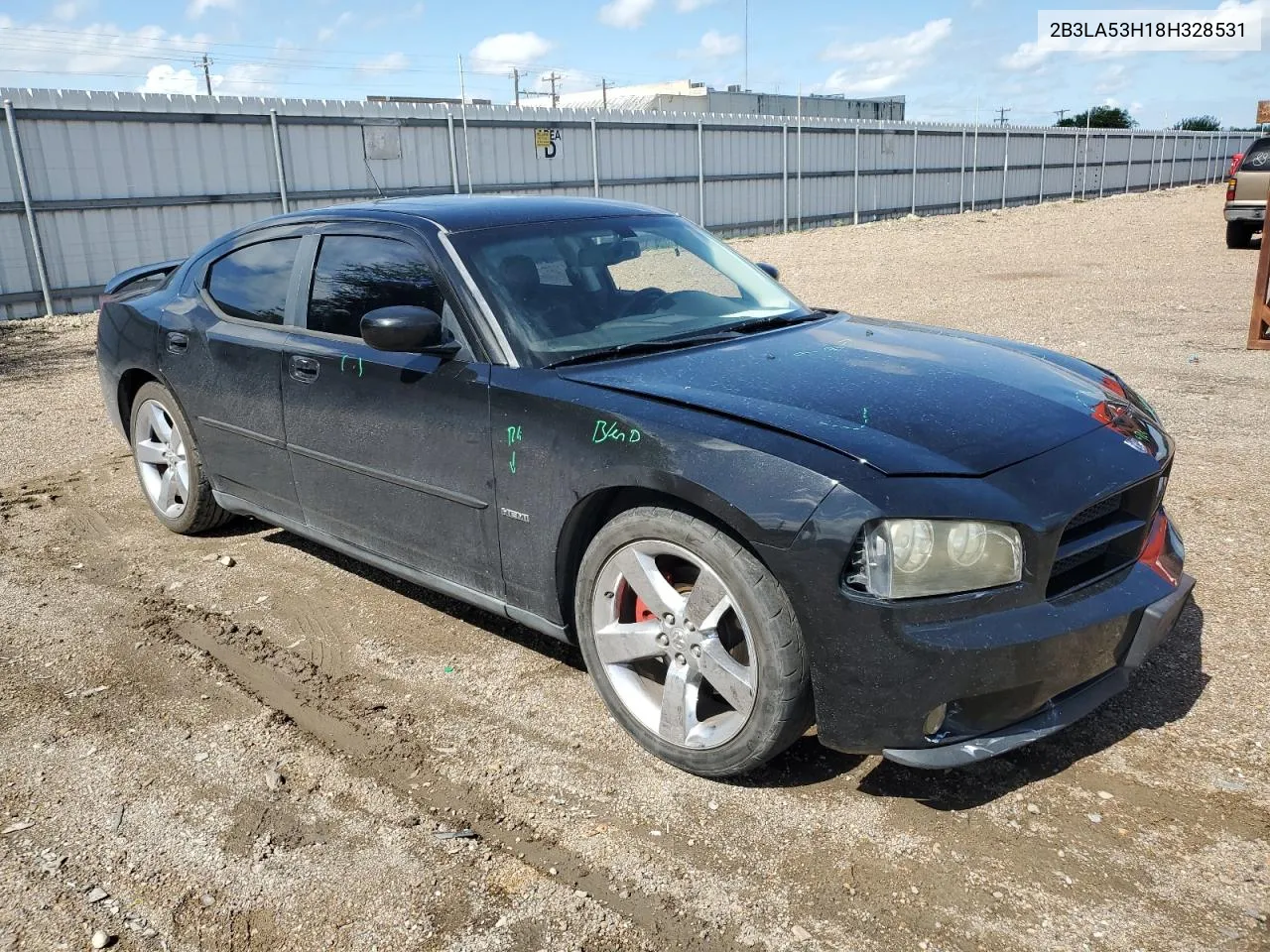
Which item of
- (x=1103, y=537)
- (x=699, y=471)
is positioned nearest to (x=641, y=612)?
(x=699, y=471)

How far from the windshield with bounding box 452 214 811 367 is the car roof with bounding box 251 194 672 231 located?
6cm

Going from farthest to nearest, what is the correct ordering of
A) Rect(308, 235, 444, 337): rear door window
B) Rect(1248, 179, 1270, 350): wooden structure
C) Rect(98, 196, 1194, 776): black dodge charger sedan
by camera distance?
Rect(1248, 179, 1270, 350): wooden structure
Rect(308, 235, 444, 337): rear door window
Rect(98, 196, 1194, 776): black dodge charger sedan

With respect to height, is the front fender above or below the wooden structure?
above

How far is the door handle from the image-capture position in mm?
4129

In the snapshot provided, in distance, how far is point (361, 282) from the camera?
4070 mm

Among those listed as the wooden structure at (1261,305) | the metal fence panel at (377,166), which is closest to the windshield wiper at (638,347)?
the wooden structure at (1261,305)

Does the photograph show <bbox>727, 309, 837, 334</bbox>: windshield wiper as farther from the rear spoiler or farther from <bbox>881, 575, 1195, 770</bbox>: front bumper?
the rear spoiler

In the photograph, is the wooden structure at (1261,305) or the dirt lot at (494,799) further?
the wooden structure at (1261,305)

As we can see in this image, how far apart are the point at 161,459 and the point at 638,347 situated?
3090mm

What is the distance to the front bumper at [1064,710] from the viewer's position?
2648mm

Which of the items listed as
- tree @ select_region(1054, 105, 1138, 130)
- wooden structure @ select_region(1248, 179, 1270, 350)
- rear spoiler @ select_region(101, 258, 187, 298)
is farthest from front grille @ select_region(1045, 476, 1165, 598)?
tree @ select_region(1054, 105, 1138, 130)

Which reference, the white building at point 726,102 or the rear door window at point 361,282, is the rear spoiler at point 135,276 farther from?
the white building at point 726,102

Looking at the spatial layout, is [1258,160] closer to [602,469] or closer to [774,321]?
[774,321]

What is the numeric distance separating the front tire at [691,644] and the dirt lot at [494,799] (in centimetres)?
18
